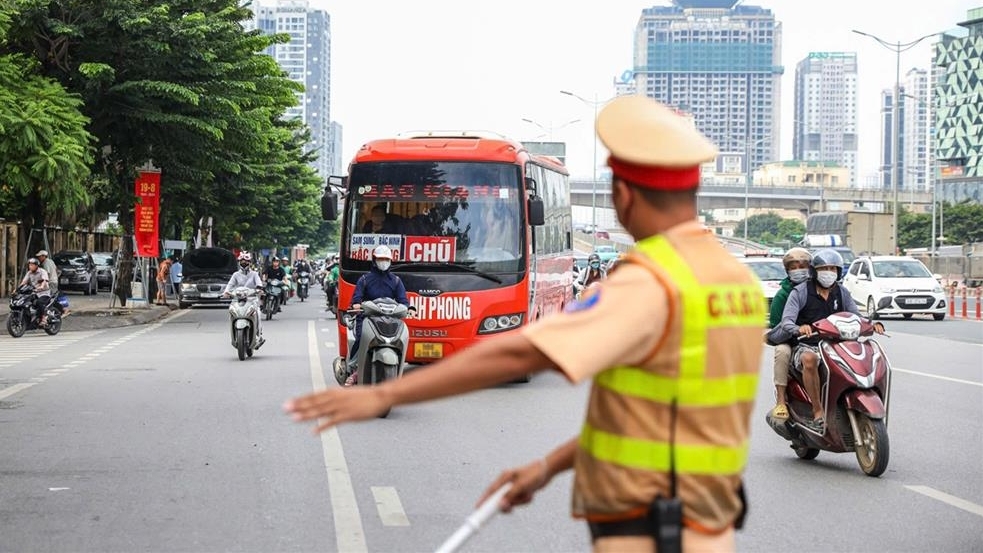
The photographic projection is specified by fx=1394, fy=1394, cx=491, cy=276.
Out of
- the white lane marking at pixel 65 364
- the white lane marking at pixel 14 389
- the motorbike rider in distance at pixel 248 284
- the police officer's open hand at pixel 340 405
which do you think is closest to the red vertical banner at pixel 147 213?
the white lane marking at pixel 65 364

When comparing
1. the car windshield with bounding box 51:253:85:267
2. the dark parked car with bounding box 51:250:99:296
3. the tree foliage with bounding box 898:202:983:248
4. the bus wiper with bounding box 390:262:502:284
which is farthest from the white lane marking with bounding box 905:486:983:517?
the tree foliage with bounding box 898:202:983:248

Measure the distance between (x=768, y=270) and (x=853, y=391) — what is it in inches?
1012

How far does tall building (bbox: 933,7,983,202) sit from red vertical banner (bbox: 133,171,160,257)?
120196 millimetres

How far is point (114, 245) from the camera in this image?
74.8 meters

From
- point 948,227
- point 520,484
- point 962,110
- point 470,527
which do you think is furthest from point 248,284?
point 962,110

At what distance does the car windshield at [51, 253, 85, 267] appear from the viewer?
165 ft

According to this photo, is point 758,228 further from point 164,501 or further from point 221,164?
point 164,501

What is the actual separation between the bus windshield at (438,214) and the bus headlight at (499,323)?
1.84ft

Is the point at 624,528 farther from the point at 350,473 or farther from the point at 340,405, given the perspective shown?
the point at 350,473

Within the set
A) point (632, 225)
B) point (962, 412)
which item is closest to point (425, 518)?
point (632, 225)

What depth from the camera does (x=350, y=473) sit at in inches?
358

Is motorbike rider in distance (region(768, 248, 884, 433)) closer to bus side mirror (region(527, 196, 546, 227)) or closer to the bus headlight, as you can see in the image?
the bus headlight

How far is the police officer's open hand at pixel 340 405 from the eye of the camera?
277 cm

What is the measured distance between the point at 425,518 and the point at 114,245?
7020 cm
